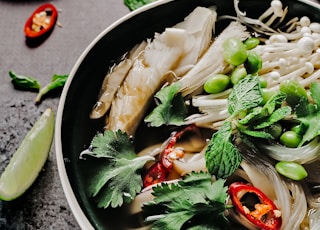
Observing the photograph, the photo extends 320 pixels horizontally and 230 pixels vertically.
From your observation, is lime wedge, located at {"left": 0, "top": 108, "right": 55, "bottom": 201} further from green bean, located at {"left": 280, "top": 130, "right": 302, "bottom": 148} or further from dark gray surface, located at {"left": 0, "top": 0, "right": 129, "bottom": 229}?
→ green bean, located at {"left": 280, "top": 130, "right": 302, "bottom": 148}

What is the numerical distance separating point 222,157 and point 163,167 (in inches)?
8.8

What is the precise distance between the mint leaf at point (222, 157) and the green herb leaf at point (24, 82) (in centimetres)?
84

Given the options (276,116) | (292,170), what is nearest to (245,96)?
(276,116)

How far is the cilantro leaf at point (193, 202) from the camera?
155 cm

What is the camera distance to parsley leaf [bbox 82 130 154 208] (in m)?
1.65

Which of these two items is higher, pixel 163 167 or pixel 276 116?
pixel 276 116

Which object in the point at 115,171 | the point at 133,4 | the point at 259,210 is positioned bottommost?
the point at 259,210

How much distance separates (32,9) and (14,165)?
712 millimetres

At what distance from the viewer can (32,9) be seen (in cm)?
233

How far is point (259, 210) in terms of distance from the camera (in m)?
1.59

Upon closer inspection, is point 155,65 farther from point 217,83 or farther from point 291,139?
point 291,139

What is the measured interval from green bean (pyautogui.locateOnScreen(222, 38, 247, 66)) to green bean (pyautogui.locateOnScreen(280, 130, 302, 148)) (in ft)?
0.91

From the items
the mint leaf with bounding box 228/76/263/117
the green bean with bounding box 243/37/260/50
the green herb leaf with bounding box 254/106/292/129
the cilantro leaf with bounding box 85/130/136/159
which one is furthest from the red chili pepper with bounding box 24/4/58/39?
the green herb leaf with bounding box 254/106/292/129

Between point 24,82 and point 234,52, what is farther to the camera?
point 24,82
